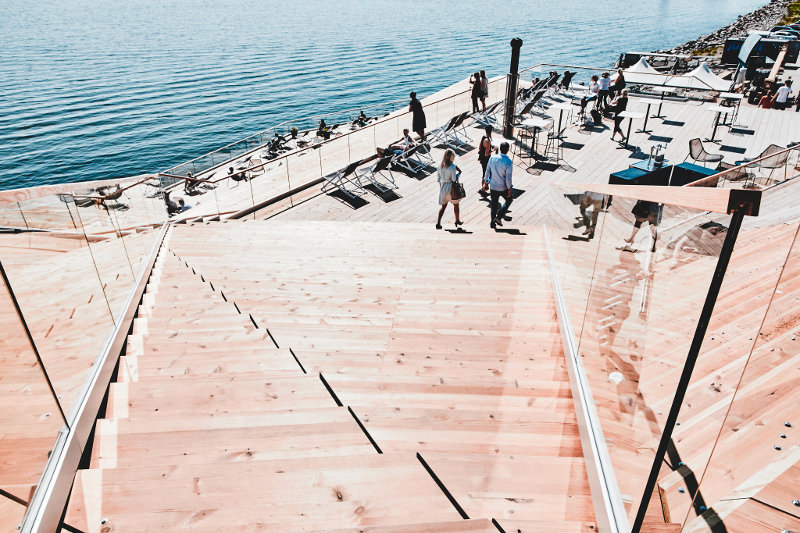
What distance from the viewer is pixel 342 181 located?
36.6 feet

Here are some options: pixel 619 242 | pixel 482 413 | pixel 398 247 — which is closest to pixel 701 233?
pixel 619 242

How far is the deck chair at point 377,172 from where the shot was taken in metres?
11.0

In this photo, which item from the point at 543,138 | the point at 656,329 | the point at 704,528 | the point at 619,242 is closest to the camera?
the point at 704,528

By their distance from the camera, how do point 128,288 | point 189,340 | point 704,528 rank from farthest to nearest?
point 128,288 < point 189,340 < point 704,528

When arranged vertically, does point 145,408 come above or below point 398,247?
above

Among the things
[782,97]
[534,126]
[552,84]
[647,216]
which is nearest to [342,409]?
[647,216]

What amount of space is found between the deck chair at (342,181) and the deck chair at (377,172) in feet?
0.63

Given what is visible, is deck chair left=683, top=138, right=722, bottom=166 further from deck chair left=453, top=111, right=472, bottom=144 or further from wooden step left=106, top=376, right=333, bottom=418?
wooden step left=106, top=376, right=333, bottom=418

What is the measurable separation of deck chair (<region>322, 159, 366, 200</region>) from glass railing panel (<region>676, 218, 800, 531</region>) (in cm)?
906

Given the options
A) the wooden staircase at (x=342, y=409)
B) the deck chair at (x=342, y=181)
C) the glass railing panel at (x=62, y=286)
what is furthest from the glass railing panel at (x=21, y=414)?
the deck chair at (x=342, y=181)

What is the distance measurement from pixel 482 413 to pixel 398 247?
400cm

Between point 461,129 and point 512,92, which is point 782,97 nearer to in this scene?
point 512,92

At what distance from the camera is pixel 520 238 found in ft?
23.6

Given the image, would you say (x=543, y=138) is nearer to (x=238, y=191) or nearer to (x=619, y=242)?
(x=238, y=191)
